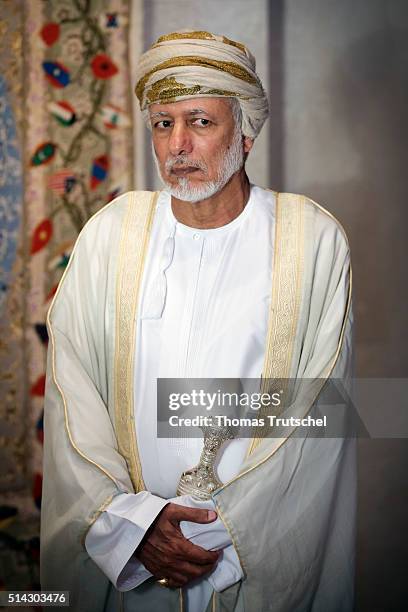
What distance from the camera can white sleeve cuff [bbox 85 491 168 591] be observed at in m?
1.69

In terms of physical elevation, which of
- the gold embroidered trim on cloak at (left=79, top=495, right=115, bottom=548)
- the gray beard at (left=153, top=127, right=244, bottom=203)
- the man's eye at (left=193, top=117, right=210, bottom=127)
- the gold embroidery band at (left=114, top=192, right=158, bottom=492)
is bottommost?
the gold embroidered trim on cloak at (left=79, top=495, right=115, bottom=548)

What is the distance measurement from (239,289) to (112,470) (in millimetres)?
531

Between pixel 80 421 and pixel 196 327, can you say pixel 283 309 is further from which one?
pixel 80 421

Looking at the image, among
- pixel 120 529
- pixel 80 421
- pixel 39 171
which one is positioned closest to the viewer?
pixel 120 529

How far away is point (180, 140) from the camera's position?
70.1 inches

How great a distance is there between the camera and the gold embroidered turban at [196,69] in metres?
1.76

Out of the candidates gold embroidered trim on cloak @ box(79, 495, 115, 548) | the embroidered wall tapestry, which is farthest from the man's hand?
the embroidered wall tapestry

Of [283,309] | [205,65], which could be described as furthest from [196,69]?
[283,309]

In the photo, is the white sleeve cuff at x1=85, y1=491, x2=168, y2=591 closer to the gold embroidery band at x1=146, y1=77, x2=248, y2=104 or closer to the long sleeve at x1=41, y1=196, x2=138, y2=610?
the long sleeve at x1=41, y1=196, x2=138, y2=610

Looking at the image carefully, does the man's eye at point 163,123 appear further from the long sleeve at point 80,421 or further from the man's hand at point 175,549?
the man's hand at point 175,549

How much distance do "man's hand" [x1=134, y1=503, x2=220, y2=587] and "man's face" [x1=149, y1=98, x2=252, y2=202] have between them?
75cm

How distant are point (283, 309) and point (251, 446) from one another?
0.34 m

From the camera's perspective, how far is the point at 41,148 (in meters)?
3.02

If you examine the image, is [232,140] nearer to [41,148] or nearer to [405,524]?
[41,148]
